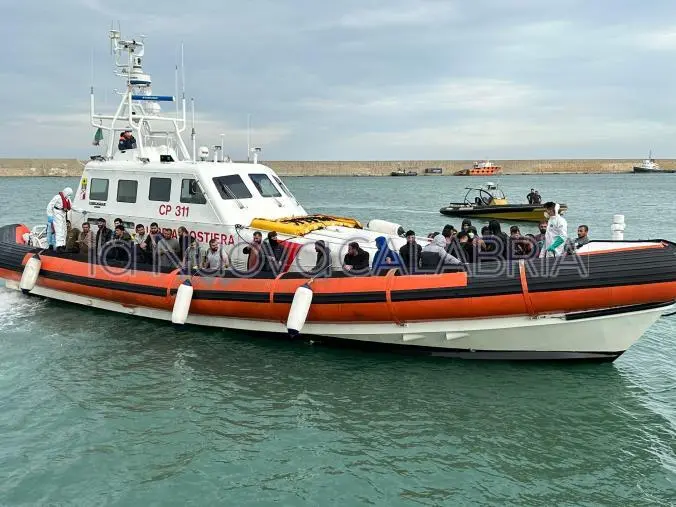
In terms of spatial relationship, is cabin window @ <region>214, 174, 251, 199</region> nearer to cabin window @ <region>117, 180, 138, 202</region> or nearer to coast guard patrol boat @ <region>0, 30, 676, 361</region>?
coast guard patrol boat @ <region>0, 30, 676, 361</region>

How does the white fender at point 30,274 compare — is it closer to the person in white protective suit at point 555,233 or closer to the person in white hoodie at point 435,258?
the person in white hoodie at point 435,258

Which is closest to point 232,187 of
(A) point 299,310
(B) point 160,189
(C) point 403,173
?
(B) point 160,189

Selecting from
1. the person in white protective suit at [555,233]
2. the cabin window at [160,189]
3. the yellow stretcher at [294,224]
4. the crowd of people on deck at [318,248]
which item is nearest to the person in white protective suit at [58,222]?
the crowd of people on deck at [318,248]

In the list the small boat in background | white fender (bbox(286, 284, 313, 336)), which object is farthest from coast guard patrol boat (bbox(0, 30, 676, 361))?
the small boat in background

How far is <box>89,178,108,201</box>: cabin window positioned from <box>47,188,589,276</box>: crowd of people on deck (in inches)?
15.2

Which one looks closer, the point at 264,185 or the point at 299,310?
the point at 299,310

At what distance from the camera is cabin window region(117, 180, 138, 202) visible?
32.2 ft

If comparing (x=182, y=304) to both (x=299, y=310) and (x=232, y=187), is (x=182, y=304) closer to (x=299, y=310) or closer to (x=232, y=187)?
(x=299, y=310)

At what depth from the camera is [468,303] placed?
6.65 meters

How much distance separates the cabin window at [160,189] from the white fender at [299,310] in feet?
11.1

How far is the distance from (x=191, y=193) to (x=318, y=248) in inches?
100

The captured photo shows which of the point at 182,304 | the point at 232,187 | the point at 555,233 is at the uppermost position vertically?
the point at 232,187

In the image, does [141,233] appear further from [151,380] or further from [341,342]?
[341,342]

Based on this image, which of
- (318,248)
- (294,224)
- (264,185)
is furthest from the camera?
(264,185)
